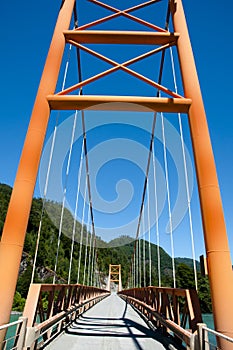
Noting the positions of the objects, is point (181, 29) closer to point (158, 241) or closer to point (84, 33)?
point (84, 33)

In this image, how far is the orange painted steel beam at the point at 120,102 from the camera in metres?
5.26

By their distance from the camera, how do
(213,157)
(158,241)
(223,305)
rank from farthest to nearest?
(158,241) < (213,157) < (223,305)

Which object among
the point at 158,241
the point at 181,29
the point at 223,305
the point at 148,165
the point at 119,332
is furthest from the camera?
the point at 148,165

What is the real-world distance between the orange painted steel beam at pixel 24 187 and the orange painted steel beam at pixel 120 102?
0.30 m

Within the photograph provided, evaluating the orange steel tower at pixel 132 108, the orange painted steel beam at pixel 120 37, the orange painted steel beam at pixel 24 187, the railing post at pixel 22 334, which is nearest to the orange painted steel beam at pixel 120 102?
the orange steel tower at pixel 132 108

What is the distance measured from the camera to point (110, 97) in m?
5.33

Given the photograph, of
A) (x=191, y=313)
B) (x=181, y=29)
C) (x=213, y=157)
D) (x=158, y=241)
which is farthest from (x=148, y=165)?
(x=191, y=313)

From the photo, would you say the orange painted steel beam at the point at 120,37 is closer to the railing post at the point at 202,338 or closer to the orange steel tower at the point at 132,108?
the orange steel tower at the point at 132,108

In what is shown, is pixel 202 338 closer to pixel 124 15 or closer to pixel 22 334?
pixel 22 334

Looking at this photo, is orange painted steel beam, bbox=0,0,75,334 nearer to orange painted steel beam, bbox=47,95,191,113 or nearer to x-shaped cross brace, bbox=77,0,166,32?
orange painted steel beam, bbox=47,95,191,113

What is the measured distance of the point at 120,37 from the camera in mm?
6309

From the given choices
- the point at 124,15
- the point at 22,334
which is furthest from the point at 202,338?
the point at 124,15

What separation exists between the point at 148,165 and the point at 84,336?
46.9 feet

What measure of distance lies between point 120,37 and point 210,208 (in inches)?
185
